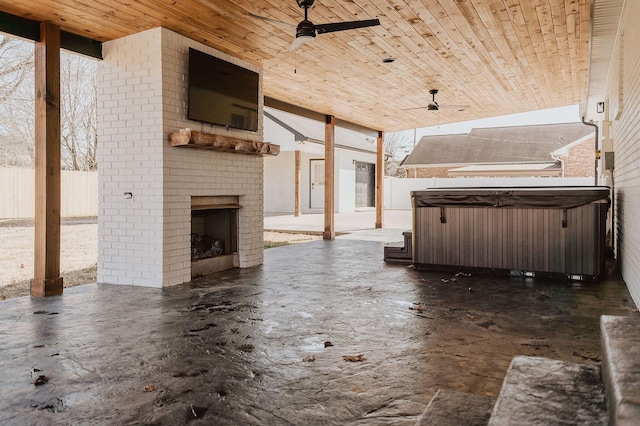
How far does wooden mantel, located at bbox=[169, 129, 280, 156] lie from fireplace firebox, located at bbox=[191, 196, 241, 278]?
76 centimetres

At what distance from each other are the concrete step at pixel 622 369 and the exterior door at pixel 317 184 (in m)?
17.9

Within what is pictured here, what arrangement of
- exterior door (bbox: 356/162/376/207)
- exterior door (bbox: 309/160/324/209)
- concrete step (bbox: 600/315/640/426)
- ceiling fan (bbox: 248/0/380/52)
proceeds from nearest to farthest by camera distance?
concrete step (bbox: 600/315/640/426)
ceiling fan (bbox: 248/0/380/52)
exterior door (bbox: 309/160/324/209)
exterior door (bbox: 356/162/376/207)

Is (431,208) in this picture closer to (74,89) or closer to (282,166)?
(282,166)

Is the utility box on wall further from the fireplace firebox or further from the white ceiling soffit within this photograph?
the fireplace firebox

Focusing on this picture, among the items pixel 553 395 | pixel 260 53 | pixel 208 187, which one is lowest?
pixel 553 395

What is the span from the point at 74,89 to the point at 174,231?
599 inches

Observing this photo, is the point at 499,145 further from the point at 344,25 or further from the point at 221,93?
the point at 344,25

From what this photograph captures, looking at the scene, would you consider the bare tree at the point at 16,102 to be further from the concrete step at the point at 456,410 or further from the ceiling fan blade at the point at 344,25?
the concrete step at the point at 456,410

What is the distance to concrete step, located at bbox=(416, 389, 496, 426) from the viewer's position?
1887 mm

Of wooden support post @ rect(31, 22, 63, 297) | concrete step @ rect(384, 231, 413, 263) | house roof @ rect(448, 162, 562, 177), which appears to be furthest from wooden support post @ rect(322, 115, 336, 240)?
house roof @ rect(448, 162, 562, 177)

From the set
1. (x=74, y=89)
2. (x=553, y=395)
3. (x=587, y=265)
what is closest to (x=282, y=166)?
(x=74, y=89)

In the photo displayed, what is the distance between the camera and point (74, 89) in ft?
58.4

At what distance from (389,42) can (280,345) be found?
4.37 m

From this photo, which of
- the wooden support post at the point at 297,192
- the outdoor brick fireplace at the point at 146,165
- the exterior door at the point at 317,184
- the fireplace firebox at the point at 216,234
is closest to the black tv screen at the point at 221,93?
the outdoor brick fireplace at the point at 146,165
